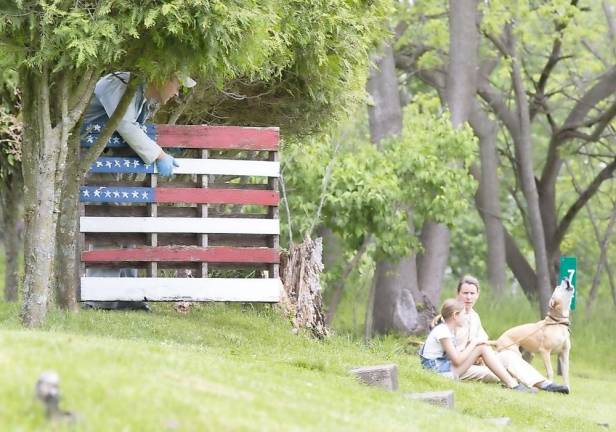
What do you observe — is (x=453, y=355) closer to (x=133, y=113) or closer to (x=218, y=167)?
(x=218, y=167)

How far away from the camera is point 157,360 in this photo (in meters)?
8.55

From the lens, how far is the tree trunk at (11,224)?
20.8 meters

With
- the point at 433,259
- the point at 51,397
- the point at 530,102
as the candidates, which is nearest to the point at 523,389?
the point at 51,397

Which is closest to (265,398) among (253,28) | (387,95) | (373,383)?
(373,383)

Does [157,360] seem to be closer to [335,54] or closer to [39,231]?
[39,231]

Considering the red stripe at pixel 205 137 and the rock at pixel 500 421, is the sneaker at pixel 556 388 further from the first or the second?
the red stripe at pixel 205 137

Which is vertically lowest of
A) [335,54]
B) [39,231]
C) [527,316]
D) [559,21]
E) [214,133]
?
[527,316]

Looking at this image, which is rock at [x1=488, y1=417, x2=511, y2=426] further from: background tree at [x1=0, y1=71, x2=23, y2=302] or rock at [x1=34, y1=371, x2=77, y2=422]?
background tree at [x1=0, y1=71, x2=23, y2=302]

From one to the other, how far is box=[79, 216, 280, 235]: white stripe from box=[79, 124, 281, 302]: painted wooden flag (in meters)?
0.01

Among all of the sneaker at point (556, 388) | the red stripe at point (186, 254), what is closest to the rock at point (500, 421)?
the sneaker at point (556, 388)

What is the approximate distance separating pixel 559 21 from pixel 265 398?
75.6 ft

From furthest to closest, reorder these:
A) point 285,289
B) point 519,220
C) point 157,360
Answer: point 519,220 → point 285,289 → point 157,360

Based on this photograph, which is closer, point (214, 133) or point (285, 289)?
point (214, 133)

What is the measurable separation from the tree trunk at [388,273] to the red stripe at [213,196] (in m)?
10.0
